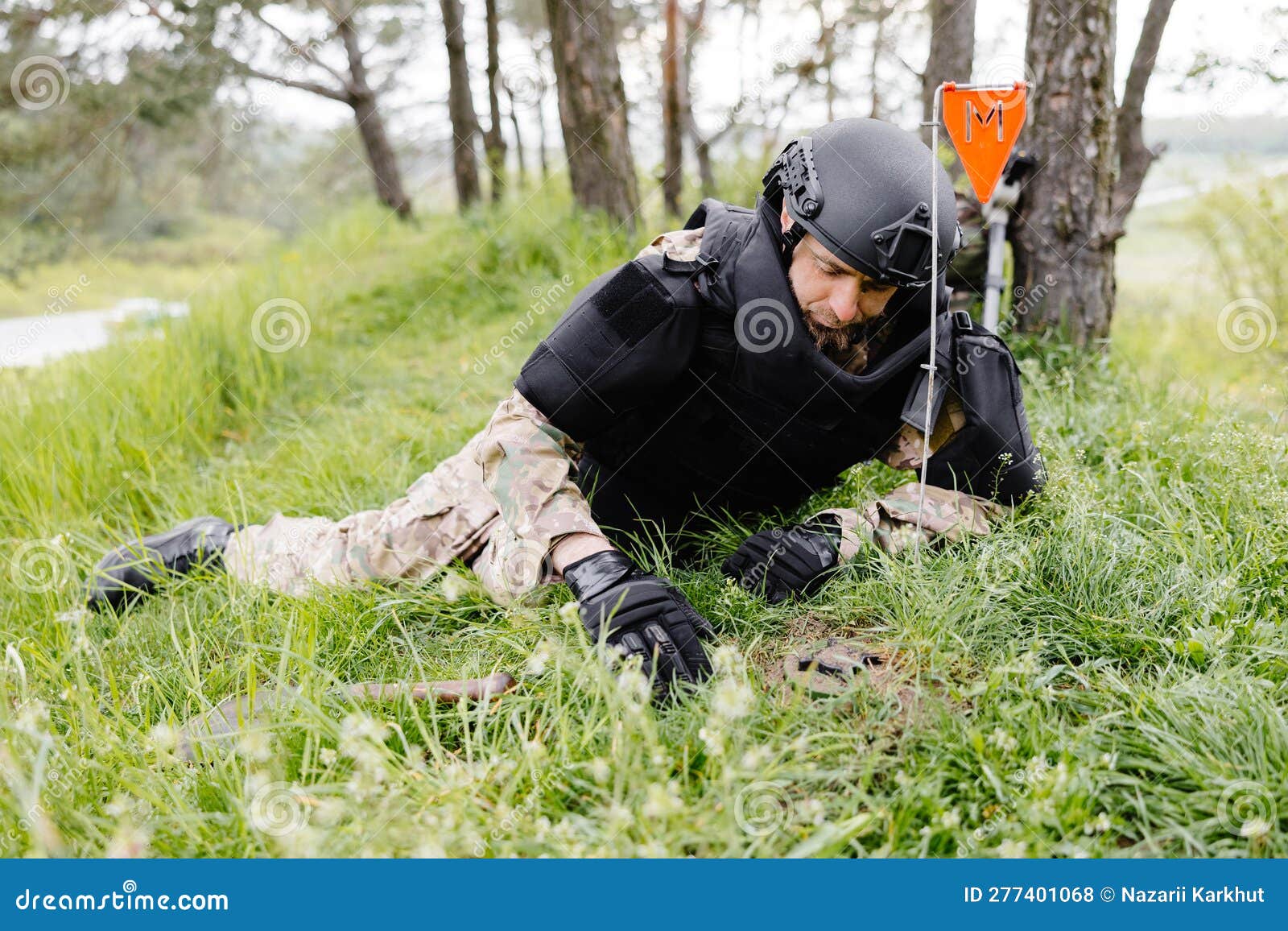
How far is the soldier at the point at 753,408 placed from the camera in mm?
2207

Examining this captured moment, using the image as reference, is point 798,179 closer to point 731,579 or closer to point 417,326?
point 731,579

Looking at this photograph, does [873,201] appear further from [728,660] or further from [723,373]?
[728,660]

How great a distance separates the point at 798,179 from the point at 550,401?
87 centimetres

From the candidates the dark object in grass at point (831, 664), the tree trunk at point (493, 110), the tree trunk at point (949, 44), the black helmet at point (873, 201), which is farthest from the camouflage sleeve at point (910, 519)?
the tree trunk at point (493, 110)

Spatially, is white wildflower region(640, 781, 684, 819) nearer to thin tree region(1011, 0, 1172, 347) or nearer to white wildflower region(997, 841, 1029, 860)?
white wildflower region(997, 841, 1029, 860)

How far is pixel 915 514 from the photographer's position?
2.51m

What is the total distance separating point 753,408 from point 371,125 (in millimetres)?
10767

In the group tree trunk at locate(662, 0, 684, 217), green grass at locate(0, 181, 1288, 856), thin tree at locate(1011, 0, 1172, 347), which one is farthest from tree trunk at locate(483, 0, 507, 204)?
green grass at locate(0, 181, 1288, 856)

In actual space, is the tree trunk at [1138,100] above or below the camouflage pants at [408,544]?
above

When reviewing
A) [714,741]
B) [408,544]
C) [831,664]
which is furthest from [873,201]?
[408,544]

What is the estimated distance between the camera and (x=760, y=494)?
9.18 feet

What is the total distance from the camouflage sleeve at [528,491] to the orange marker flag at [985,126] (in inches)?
52.9

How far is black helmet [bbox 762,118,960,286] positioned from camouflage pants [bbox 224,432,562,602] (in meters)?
1.15

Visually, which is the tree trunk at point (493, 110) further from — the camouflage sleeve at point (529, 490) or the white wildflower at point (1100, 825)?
the white wildflower at point (1100, 825)
